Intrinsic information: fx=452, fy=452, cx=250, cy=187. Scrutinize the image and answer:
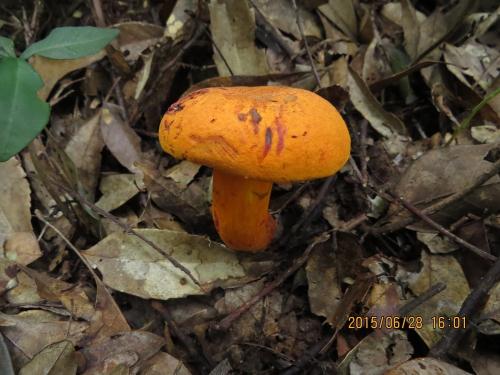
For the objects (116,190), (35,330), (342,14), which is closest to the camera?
(35,330)

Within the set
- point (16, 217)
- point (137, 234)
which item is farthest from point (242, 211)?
point (16, 217)

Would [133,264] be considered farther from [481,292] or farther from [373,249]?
[481,292]

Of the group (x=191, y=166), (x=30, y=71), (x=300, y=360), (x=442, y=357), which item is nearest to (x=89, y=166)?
(x=191, y=166)

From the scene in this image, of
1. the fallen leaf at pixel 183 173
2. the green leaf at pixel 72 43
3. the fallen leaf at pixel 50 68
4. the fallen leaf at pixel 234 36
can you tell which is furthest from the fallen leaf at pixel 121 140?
the green leaf at pixel 72 43

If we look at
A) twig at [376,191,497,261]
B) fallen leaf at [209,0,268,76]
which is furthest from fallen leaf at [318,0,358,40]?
twig at [376,191,497,261]

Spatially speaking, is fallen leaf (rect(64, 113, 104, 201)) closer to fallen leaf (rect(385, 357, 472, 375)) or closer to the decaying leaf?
the decaying leaf

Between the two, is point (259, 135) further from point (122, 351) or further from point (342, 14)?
point (342, 14)
